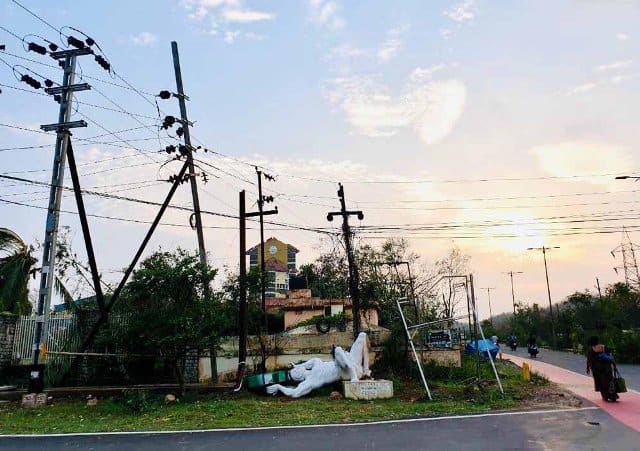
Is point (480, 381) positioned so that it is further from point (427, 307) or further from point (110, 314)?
point (427, 307)

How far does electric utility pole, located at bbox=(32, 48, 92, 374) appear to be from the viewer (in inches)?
560

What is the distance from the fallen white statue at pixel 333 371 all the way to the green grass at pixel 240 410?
12.0 inches

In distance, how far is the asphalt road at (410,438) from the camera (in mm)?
8109

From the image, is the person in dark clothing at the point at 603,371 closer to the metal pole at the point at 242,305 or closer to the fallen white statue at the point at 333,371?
the fallen white statue at the point at 333,371

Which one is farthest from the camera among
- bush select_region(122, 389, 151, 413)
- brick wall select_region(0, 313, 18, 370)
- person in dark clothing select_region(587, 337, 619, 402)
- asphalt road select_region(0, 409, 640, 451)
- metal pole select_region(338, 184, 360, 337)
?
metal pole select_region(338, 184, 360, 337)

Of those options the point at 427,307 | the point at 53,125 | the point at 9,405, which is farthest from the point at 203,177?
the point at 427,307

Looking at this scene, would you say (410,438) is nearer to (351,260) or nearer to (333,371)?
(333,371)

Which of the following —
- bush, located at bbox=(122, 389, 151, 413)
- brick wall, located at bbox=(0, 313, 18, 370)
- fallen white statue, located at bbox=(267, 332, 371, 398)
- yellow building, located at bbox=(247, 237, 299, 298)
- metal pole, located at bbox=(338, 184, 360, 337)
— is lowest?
bush, located at bbox=(122, 389, 151, 413)

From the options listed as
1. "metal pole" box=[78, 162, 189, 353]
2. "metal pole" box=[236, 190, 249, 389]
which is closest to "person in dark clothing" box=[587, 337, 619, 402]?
"metal pole" box=[236, 190, 249, 389]

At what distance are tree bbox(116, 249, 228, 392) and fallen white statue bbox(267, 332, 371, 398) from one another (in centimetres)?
268

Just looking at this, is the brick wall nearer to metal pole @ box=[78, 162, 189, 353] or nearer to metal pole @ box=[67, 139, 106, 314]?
metal pole @ box=[78, 162, 189, 353]

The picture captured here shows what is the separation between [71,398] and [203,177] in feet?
26.4

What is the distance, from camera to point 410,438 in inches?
340

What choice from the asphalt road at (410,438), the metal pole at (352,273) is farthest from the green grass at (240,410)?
the metal pole at (352,273)
